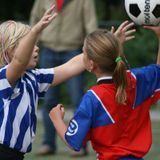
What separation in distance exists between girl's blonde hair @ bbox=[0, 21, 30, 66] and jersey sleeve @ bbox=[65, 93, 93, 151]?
1.95 feet

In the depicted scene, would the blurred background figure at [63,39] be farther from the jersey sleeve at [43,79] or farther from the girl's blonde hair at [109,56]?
the girl's blonde hair at [109,56]

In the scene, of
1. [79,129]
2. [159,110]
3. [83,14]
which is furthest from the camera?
[159,110]

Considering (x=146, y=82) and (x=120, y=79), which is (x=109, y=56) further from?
(x=146, y=82)

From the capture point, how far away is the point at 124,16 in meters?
15.0

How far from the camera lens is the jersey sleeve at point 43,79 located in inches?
217

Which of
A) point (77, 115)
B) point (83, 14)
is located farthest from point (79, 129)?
point (83, 14)

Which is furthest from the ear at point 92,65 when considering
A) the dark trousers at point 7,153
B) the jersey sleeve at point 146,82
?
the dark trousers at point 7,153

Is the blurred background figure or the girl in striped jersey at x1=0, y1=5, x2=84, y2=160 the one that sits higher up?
the girl in striped jersey at x1=0, y1=5, x2=84, y2=160

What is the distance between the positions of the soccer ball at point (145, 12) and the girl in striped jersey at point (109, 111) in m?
0.69

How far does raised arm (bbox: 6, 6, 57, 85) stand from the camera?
490 centimetres

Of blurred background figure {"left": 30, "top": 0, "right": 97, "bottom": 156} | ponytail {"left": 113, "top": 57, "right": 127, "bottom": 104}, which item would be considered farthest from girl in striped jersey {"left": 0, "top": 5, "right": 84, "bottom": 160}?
blurred background figure {"left": 30, "top": 0, "right": 97, "bottom": 156}

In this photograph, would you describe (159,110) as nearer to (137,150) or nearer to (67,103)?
(67,103)

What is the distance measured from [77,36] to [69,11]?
285 mm

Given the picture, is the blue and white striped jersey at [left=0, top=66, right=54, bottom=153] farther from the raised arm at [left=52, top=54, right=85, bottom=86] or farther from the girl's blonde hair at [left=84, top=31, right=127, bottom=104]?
the girl's blonde hair at [left=84, top=31, right=127, bottom=104]
